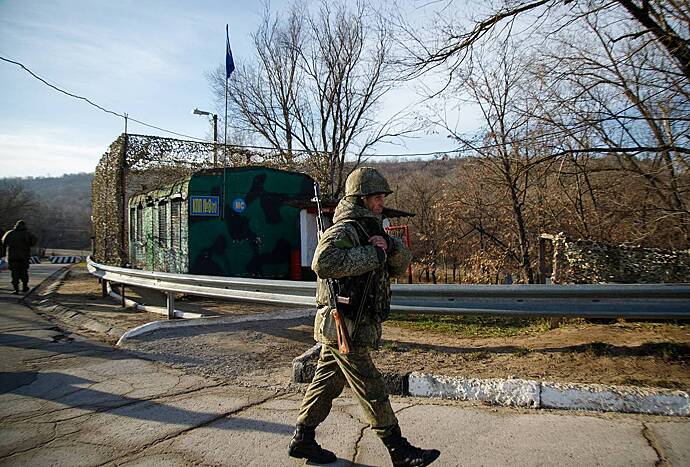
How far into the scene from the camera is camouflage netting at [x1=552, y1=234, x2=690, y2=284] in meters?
7.20

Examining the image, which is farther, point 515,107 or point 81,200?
point 81,200

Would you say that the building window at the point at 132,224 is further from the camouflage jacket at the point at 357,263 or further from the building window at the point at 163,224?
the camouflage jacket at the point at 357,263

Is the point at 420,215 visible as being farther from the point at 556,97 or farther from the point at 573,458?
the point at 573,458

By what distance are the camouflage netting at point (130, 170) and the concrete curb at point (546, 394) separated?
43.9 ft

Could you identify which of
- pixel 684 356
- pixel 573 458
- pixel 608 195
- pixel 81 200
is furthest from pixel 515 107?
pixel 81 200

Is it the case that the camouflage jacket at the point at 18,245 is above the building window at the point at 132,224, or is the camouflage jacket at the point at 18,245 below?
below

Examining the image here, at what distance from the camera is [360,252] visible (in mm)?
3188

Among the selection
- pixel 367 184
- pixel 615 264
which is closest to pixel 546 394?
pixel 367 184

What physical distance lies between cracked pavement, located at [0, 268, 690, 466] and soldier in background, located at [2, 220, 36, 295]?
31.5ft

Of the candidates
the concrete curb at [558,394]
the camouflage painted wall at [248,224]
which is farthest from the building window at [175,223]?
the concrete curb at [558,394]

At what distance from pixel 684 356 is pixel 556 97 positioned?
4.90 m

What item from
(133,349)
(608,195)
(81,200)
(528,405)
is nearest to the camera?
(528,405)

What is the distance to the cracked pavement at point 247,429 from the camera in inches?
127

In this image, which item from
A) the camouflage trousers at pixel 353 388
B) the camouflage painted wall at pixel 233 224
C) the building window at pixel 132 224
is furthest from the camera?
the building window at pixel 132 224
